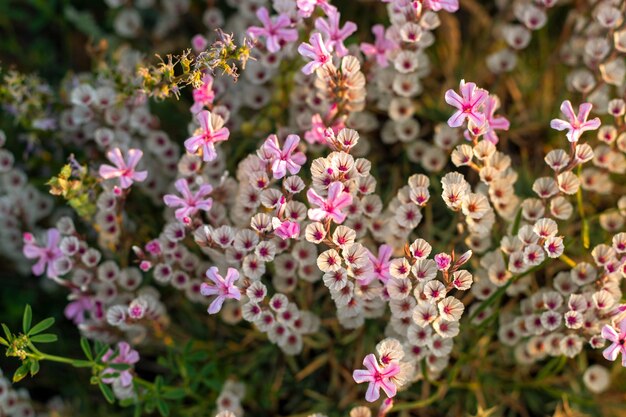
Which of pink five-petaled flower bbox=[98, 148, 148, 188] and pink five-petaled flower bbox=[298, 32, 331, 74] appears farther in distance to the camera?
pink five-petaled flower bbox=[98, 148, 148, 188]

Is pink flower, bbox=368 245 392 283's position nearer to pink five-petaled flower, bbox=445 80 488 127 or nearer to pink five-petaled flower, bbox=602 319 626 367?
pink five-petaled flower, bbox=445 80 488 127

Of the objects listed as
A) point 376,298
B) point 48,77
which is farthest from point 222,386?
point 48,77

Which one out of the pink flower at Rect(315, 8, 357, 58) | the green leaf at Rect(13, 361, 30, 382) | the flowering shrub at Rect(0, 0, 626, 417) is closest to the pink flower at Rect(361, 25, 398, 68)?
the flowering shrub at Rect(0, 0, 626, 417)

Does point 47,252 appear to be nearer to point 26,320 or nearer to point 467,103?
point 26,320

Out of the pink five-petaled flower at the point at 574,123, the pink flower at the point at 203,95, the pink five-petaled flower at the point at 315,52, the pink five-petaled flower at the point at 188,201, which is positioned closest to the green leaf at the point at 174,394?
the pink five-petaled flower at the point at 188,201

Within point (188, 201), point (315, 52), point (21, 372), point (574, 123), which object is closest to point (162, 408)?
point (21, 372)
